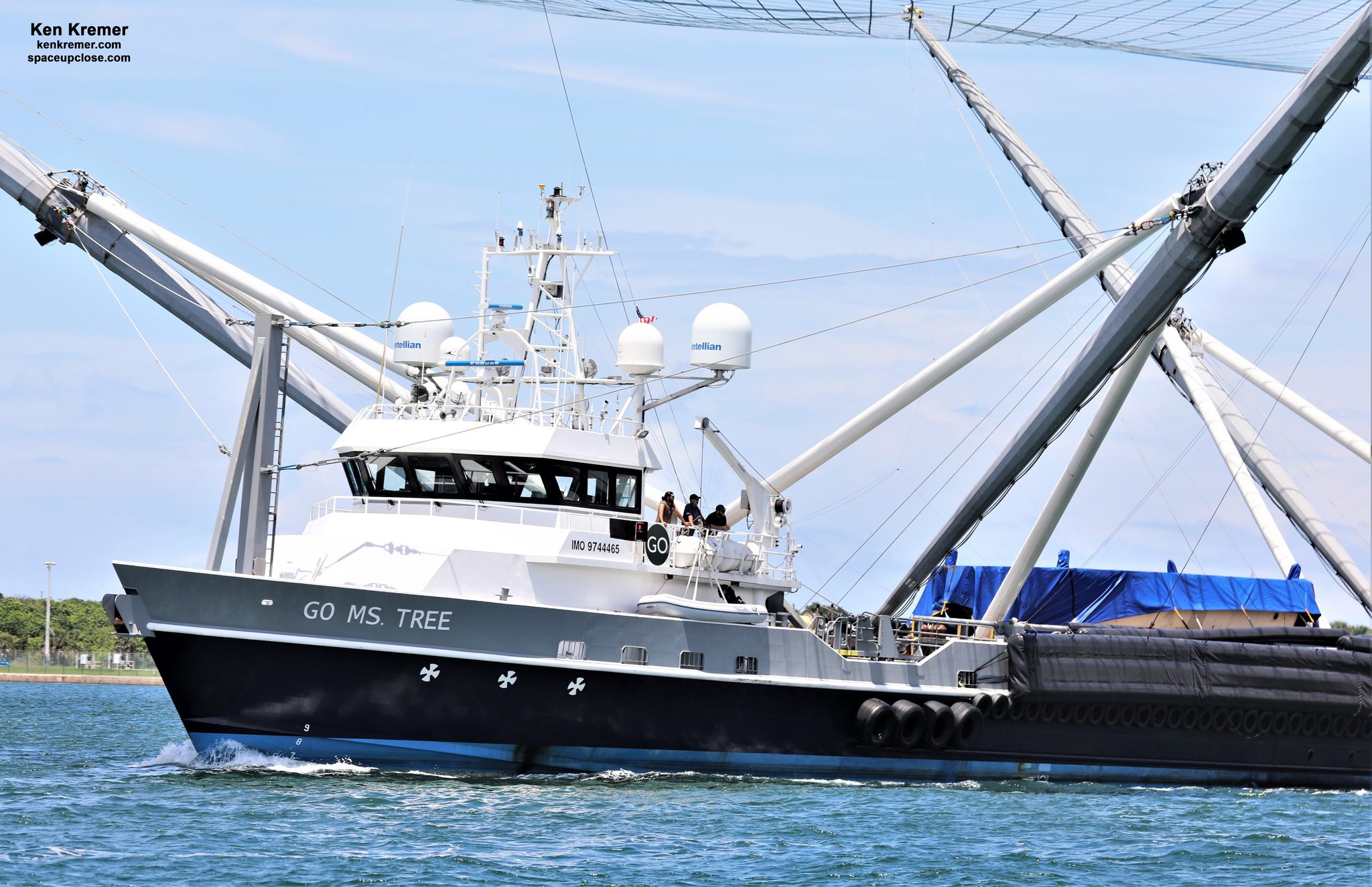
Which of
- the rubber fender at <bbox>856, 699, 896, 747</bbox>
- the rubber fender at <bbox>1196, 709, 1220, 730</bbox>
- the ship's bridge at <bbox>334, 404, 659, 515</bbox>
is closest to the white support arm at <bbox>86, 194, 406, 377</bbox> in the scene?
the ship's bridge at <bbox>334, 404, 659, 515</bbox>

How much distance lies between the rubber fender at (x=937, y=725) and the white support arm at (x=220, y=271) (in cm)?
988

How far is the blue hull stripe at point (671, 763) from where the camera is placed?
19.2m

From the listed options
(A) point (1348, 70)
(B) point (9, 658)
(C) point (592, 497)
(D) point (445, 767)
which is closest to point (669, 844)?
(D) point (445, 767)

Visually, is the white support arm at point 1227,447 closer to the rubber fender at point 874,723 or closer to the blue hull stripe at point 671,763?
the blue hull stripe at point 671,763

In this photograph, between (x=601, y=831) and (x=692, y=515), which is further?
(x=692, y=515)

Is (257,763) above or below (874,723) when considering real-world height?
below

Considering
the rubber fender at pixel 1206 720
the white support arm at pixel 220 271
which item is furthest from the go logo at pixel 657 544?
the rubber fender at pixel 1206 720

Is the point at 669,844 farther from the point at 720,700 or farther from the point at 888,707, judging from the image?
the point at 888,707

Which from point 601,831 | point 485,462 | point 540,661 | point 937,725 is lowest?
point 601,831

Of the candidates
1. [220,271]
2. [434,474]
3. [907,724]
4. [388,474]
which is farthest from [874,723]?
[220,271]

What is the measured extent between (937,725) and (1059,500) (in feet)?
17.8

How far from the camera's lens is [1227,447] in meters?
31.0

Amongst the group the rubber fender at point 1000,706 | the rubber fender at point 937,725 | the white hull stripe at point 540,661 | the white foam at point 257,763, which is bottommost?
the white foam at point 257,763

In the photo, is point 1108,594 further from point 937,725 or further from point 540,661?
point 540,661
